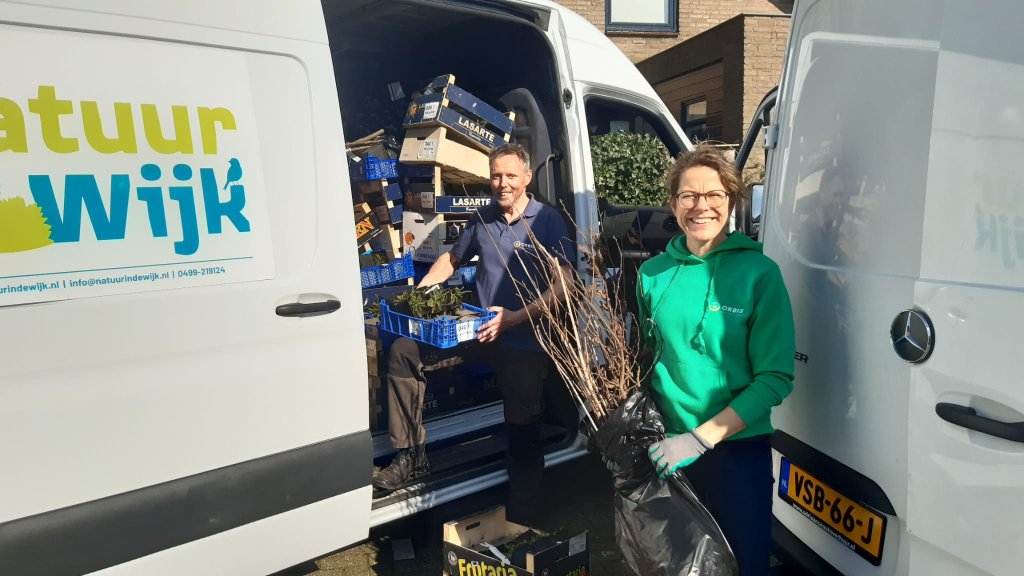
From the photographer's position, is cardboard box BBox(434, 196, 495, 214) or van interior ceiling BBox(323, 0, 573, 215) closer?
van interior ceiling BBox(323, 0, 573, 215)

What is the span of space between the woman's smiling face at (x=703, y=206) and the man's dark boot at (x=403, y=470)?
1.75 m

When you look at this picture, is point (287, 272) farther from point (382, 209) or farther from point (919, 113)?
point (382, 209)

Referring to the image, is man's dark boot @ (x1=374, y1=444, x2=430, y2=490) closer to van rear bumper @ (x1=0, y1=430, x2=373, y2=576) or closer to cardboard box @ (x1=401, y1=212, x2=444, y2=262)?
van rear bumper @ (x1=0, y1=430, x2=373, y2=576)

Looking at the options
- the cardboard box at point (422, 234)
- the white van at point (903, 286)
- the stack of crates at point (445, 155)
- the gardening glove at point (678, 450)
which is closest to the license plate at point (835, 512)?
the white van at point (903, 286)

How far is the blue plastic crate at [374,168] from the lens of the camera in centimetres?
468

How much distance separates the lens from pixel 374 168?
4.70 metres

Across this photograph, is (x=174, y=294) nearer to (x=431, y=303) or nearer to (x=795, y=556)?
(x=431, y=303)

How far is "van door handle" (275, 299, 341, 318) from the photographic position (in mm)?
2240

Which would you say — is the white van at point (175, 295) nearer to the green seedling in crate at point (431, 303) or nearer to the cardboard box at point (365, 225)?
the green seedling in crate at point (431, 303)

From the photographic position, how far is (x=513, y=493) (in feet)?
10.3

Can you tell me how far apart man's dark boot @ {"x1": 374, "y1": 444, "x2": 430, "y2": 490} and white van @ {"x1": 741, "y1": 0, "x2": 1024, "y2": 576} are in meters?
1.56

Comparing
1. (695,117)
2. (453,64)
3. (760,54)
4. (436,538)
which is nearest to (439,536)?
(436,538)

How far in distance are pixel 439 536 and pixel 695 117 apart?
9.91 metres

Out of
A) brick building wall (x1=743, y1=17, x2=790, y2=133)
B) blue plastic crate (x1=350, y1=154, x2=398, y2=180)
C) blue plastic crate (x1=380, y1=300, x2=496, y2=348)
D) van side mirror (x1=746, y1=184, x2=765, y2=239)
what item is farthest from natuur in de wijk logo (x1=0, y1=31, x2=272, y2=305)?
brick building wall (x1=743, y1=17, x2=790, y2=133)
